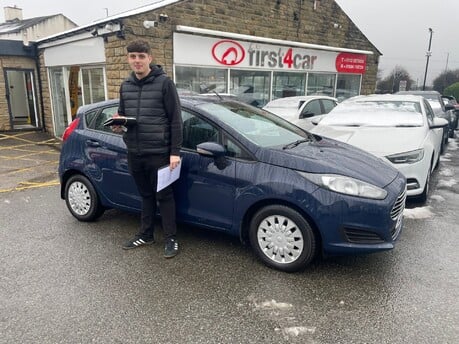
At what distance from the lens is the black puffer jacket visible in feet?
10.3

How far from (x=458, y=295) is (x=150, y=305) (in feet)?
7.87

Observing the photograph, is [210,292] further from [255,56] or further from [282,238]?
[255,56]

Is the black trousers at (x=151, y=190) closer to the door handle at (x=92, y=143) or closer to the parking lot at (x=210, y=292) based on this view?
the parking lot at (x=210, y=292)

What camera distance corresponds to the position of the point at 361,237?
9.46 feet

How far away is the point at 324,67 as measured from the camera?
1315 cm

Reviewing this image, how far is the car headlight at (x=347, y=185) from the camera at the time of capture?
2861 mm

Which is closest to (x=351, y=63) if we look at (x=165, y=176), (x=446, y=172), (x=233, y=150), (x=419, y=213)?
(x=446, y=172)

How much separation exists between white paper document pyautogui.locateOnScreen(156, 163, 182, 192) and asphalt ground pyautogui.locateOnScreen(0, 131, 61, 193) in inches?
151

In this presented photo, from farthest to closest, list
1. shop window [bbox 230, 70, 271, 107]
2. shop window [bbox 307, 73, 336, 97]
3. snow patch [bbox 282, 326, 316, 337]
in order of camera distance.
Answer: shop window [bbox 307, 73, 336, 97], shop window [bbox 230, 70, 271, 107], snow patch [bbox 282, 326, 316, 337]

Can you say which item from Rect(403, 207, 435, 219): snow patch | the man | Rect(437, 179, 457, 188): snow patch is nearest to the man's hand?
the man

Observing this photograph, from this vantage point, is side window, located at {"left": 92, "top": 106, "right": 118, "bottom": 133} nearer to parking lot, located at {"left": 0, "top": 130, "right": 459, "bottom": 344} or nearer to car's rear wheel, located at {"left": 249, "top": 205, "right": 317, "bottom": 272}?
parking lot, located at {"left": 0, "top": 130, "right": 459, "bottom": 344}

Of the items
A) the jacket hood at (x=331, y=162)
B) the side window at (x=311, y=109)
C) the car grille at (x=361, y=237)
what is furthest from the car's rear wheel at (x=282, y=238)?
the side window at (x=311, y=109)

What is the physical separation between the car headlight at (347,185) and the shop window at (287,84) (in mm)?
9002

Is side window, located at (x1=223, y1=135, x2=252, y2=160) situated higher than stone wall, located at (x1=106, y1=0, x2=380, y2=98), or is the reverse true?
stone wall, located at (x1=106, y1=0, x2=380, y2=98)
